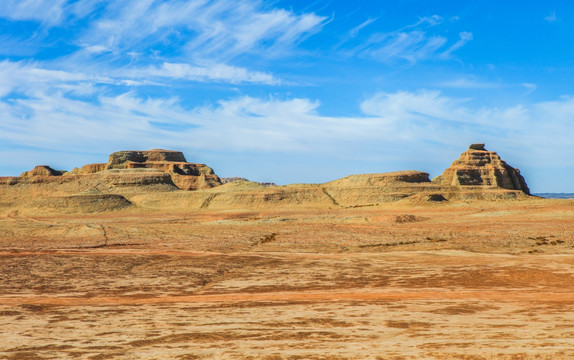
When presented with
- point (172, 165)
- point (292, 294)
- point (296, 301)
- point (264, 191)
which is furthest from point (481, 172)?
point (296, 301)

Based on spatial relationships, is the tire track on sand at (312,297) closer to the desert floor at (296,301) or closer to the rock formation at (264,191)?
the desert floor at (296,301)

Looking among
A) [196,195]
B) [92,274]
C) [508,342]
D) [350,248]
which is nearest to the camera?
[508,342]

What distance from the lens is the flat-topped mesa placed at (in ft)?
420

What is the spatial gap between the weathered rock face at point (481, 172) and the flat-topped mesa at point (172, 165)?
5346 cm

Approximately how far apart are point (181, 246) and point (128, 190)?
7411cm

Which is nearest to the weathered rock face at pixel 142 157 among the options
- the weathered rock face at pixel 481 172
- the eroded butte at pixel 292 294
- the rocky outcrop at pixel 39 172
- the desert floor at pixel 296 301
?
the rocky outcrop at pixel 39 172

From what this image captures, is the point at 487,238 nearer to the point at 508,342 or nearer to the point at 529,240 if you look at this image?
the point at 529,240

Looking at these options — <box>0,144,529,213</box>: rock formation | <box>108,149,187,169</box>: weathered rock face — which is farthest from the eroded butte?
<box>108,149,187,169</box>: weathered rock face

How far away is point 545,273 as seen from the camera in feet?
58.2

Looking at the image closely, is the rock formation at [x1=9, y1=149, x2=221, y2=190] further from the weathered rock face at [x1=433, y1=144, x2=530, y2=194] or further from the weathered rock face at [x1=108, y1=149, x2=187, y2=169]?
the weathered rock face at [x1=433, y1=144, x2=530, y2=194]

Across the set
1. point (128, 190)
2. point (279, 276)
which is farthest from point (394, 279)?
point (128, 190)

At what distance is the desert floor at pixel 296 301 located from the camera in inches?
330

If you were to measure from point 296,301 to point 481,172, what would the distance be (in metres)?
102

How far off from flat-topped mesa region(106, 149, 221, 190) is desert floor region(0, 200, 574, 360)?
97.8 metres
